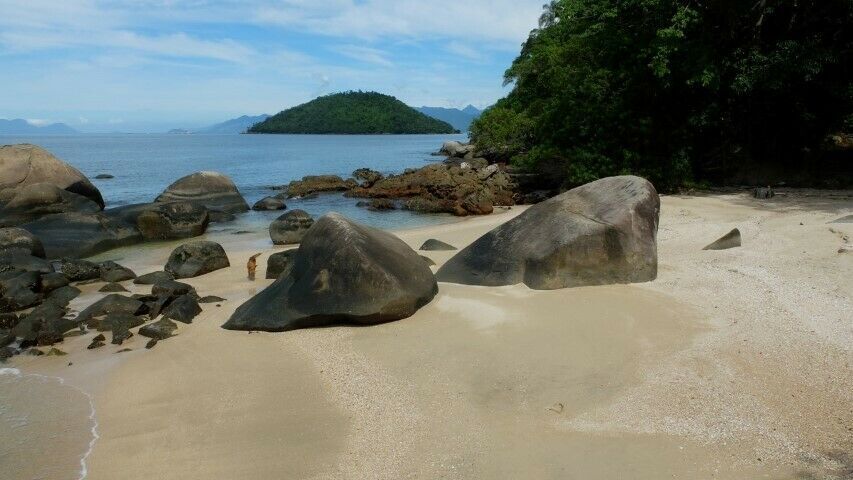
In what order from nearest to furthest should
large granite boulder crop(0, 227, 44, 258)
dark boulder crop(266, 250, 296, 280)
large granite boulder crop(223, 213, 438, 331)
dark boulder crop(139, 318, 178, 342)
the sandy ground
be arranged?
1. the sandy ground
2. large granite boulder crop(223, 213, 438, 331)
3. dark boulder crop(139, 318, 178, 342)
4. dark boulder crop(266, 250, 296, 280)
5. large granite boulder crop(0, 227, 44, 258)

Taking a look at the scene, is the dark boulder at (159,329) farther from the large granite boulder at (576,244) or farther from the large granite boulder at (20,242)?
the large granite boulder at (20,242)

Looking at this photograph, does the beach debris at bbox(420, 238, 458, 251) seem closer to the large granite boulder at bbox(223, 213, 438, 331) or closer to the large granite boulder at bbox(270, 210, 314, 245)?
the large granite boulder at bbox(270, 210, 314, 245)

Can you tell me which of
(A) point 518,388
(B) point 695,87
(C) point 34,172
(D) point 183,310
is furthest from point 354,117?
(A) point 518,388

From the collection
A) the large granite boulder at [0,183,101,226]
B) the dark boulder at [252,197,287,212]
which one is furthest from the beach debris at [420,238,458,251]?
the large granite boulder at [0,183,101,226]

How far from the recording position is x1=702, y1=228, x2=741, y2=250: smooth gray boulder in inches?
369

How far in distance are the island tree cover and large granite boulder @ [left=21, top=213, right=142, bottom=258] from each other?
41.1ft

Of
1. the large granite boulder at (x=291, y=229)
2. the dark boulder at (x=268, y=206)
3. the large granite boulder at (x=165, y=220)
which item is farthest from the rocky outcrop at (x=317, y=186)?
the large granite boulder at (x=291, y=229)

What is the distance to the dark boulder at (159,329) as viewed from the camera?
23.1 feet

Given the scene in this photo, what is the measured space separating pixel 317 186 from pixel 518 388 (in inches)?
949

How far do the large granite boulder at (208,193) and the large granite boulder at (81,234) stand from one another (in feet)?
19.2

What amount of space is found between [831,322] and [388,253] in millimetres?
4678

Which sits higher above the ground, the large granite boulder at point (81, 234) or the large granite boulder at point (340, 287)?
the large granite boulder at point (340, 287)

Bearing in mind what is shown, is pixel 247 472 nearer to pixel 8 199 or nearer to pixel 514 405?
pixel 514 405

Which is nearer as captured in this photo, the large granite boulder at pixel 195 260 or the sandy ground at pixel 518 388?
the sandy ground at pixel 518 388
